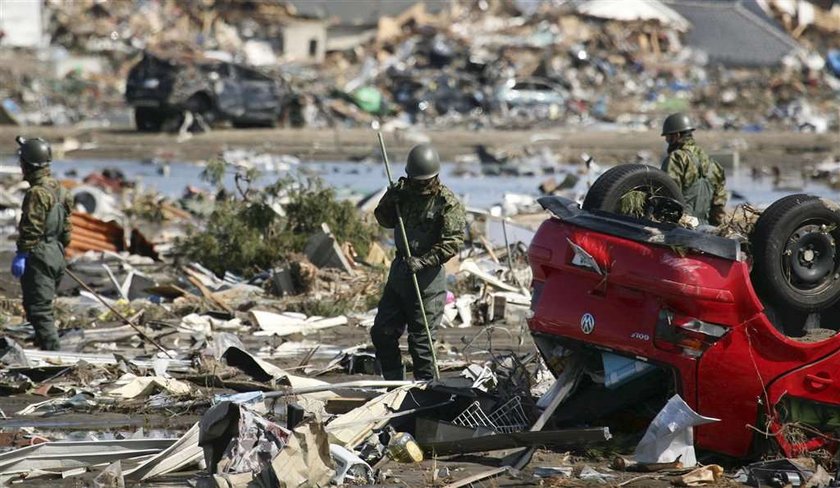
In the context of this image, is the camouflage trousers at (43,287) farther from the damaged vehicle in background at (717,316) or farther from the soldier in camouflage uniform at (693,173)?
the soldier in camouflage uniform at (693,173)

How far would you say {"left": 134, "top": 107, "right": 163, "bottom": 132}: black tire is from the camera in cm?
3391

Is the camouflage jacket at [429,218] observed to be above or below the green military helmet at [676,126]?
below

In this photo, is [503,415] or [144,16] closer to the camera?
[503,415]

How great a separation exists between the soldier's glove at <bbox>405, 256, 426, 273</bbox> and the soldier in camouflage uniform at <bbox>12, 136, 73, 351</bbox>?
Result: 11.1 feet

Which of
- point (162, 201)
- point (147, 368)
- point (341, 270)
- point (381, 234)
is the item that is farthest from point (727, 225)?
point (162, 201)

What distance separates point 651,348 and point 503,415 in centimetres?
108

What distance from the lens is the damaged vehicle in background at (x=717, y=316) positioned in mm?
7129

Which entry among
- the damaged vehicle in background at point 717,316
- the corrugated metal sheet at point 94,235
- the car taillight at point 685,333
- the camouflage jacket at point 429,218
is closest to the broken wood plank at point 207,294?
the corrugated metal sheet at point 94,235

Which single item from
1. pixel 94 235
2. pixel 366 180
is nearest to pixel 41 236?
pixel 94 235

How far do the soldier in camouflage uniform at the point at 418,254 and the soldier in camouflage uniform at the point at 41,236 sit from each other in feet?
9.88

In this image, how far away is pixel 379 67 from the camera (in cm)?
4634

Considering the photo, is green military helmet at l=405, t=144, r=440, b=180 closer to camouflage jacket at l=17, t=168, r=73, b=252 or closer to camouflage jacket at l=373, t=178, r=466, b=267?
camouflage jacket at l=373, t=178, r=466, b=267

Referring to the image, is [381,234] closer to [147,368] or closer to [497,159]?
[147,368]

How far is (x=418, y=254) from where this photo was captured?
A: 919 centimetres
